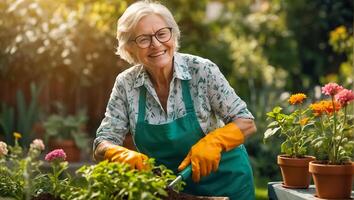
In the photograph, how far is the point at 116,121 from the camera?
2.80m

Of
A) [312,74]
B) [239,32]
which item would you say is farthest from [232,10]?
[312,74]

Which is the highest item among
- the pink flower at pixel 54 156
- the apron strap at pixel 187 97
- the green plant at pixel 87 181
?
the apron strap at pixel 187 97

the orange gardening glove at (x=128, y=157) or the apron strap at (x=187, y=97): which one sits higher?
the apron strap at (x=187, y=97)

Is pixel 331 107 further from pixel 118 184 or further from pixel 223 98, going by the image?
pixel 118 184

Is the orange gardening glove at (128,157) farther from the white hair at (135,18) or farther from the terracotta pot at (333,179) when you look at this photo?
the terracotta pot at (333,179)

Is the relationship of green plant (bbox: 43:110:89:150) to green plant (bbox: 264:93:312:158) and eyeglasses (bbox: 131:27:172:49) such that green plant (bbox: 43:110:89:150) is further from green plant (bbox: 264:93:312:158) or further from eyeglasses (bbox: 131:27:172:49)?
green plant (bbox: 264:93:312:158)

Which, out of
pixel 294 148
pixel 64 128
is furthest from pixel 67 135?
pixel 294 148

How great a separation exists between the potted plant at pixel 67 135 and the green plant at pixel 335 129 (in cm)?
378

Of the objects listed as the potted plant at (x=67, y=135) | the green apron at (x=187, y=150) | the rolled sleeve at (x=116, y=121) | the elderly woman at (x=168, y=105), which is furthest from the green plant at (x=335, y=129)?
the potted plant at (x=67, y=135)

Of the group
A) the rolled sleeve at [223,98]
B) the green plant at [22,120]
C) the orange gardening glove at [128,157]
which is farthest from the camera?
the green plant at [22,120]

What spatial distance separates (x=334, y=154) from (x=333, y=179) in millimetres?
95

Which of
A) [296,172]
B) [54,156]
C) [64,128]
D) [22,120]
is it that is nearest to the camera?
[54,156]

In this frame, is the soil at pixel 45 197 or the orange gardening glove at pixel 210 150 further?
the orange gardening glove at pixel 210 150

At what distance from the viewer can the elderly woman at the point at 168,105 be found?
272cm
